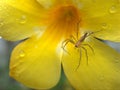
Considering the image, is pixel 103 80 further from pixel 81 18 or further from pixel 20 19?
pixel 20 19

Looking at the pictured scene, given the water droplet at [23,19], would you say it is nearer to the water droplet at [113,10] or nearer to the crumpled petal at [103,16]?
the crumpled petal at [103,16]

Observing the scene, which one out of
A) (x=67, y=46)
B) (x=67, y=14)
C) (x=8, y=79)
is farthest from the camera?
(x=8, y=79)

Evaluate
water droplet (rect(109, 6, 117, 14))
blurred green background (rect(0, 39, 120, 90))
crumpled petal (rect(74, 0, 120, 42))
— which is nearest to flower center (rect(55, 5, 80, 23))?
crumpled petal (rect(74, 0, 120, 42))

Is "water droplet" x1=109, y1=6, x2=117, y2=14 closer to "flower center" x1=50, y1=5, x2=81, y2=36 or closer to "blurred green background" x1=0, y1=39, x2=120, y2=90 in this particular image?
"flower center" x1=50, y1=5, x2=81, y2=36

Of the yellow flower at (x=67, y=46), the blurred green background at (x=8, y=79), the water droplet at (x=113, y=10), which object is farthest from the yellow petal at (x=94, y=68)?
the blurred green background at (x=8, y=79)

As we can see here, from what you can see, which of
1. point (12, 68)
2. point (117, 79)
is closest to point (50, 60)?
point (12, 68)

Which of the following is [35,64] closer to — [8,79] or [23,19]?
[23,19]

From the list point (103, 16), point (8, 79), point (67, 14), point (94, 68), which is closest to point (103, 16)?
point (103, 16)
